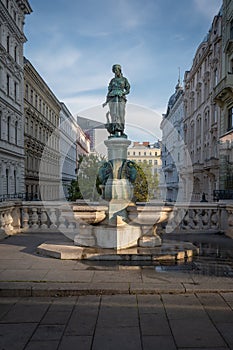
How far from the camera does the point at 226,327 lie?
386 cm

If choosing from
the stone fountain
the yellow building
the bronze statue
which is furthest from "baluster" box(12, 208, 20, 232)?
the yellow building

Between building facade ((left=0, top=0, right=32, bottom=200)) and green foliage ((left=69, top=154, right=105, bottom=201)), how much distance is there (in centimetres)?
638

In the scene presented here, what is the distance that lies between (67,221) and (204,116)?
116 ft

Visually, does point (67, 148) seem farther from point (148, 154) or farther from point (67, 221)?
point (67, 221)

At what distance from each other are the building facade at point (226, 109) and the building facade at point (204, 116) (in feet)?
6.04

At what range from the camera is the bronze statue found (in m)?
9.86

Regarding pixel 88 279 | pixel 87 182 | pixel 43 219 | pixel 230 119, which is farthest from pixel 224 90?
pixel 88 279

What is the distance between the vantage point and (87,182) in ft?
114

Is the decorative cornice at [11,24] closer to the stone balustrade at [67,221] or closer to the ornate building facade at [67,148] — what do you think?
the ornate building facade at [67,148]

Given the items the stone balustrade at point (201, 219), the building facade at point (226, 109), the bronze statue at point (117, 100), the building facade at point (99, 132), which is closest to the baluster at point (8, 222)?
the bronze statue at point (117, 100)

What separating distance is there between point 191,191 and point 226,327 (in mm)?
43732

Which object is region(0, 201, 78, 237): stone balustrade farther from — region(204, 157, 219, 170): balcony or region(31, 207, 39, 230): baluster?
region(204, 157, 219, 170): balcony

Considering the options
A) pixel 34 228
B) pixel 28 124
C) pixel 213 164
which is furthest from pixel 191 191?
pixel 34 228

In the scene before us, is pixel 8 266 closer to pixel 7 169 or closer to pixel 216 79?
pixel 7 169
